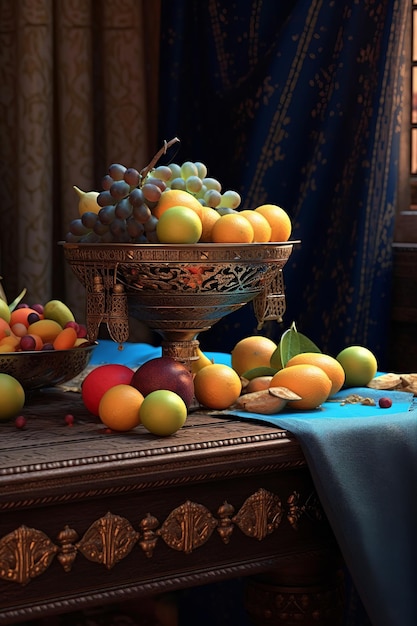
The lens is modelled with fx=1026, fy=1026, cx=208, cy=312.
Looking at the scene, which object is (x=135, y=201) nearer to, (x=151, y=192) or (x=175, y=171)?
(x=151, y=192)

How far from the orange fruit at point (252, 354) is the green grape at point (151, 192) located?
1.02 feet

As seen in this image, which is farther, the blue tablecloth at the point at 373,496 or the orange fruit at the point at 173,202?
the orange fruit at the point at 173,202

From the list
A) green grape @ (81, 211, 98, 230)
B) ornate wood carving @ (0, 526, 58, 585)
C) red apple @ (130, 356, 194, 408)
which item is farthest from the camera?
green grape @ (81, 211, 98, 230)

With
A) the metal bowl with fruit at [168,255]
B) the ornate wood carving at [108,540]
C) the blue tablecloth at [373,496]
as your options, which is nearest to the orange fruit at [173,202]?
the metal bowl with fruit at [168,255]

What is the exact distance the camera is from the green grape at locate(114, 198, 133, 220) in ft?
4.70

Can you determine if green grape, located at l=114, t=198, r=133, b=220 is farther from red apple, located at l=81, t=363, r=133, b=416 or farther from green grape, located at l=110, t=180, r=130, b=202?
red apple, located at l=81, t=363, r=133, b=416

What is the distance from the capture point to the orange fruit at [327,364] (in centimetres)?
149

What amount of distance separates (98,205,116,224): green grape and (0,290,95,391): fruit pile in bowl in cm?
21

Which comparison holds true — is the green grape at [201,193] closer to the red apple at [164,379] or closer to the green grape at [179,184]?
the green grape at [179,184]

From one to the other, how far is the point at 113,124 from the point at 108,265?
1.66 m

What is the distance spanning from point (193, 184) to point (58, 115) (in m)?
1.63

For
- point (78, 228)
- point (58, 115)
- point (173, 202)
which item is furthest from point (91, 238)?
point (58, 115)

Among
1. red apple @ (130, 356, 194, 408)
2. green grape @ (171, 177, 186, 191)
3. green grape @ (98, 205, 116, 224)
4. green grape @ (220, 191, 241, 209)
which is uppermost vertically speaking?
green grape @ (171, 177, 186, 191)

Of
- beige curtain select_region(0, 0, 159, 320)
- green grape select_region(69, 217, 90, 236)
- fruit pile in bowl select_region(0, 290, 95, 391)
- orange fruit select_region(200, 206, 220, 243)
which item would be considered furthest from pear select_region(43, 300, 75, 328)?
beige curtain select_region(0, 0, 159, 320)
